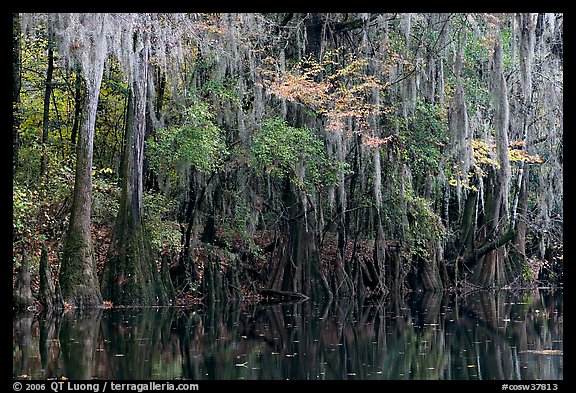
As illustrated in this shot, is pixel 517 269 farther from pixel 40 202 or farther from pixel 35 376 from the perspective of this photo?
pixel 35 376

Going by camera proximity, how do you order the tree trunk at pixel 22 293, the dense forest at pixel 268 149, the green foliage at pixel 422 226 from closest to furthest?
1. the tree trunk at pixel 22 293
2. the dense forest at pixel 268 149
3. the green foliage at pixel 422 226

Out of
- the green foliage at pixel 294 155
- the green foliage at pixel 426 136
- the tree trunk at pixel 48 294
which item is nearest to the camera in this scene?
the tree trunk at pixel 48 294

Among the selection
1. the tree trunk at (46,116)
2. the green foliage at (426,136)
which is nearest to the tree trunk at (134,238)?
the tree trunk at (46,116)

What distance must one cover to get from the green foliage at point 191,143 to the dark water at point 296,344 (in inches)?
97.3

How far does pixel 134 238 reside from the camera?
13500 millimetres

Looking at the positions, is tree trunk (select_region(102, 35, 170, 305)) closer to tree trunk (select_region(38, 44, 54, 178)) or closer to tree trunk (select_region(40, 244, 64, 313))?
tree trunk (select_region(40, 244, 64, 313))

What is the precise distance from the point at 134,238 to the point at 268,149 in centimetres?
271

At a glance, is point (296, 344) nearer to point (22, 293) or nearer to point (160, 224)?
point (22, 293)

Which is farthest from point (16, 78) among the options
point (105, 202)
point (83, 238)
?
point (83, 238)

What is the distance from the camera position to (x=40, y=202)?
47.1 ft

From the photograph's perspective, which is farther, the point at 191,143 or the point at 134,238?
the point at 191,143

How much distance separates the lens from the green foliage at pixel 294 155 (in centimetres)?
1462

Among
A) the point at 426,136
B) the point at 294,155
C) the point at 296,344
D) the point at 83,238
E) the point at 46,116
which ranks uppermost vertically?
the point at 46,116

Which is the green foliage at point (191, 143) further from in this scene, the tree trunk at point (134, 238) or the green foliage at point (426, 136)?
the green foliage at point (426, 136)
